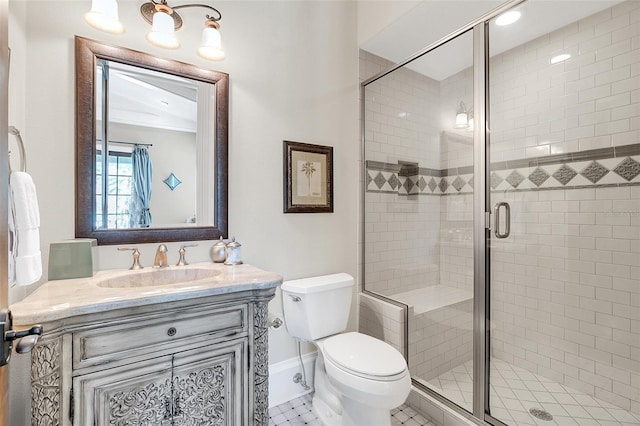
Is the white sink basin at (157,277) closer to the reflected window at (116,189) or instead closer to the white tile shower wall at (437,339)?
the reflected window at (116,189)

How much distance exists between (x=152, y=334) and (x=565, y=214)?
218 centimetres

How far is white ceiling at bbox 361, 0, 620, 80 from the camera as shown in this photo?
1.68m

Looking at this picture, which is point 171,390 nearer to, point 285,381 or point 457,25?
point 285,381

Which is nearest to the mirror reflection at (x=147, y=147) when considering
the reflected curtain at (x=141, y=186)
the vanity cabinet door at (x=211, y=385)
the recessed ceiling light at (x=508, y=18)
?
the reflected curtain at (x=141, y=186)

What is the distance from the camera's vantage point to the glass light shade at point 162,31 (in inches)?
54.8

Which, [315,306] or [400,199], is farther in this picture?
[400,199]

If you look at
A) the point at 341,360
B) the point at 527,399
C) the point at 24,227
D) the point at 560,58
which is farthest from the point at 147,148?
the point at 527,399

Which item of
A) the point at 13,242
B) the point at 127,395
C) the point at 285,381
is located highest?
the point at 13,242

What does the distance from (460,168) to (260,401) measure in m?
1.74

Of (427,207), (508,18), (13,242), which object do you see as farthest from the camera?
(427,207)

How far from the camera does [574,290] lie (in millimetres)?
1742

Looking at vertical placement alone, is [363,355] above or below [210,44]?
below

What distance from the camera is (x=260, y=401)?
1.28 metres

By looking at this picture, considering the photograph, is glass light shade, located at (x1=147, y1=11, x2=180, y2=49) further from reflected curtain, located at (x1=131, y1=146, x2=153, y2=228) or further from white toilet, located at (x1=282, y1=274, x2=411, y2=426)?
white toilet, located at (x1=282, y1=274, x2=411, y2=426)
